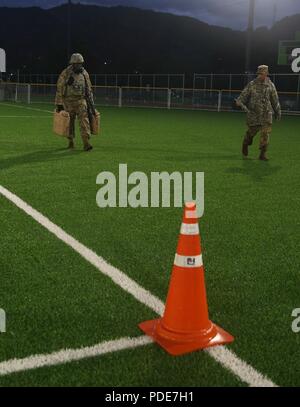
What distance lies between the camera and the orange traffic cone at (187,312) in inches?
130

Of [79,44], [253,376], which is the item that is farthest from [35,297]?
[79,44]

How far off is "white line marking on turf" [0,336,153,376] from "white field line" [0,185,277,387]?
0.03 m

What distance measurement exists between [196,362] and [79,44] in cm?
8451

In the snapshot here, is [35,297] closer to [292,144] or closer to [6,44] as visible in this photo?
[292,144]

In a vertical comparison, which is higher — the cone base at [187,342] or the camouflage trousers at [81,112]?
the camouflage trousers at [81,112]

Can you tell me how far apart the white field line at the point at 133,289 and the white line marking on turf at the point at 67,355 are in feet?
0.09

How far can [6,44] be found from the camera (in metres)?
199

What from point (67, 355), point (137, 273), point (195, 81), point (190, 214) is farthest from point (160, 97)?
point (67, 355)

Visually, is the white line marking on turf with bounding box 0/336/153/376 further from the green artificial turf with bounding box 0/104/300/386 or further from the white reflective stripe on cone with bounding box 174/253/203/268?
the white reflective stripe on cone with bounding box 174/253/203/268

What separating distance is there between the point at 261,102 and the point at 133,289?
7.78 metres

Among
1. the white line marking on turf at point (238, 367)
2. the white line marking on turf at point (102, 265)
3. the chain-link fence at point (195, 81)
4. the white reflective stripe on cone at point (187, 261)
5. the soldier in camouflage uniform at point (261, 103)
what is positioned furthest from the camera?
the chain-link fence at point (195, 81)

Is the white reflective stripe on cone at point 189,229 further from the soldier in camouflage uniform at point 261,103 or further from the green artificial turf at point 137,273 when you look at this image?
the soldier in camouflage uniform at point 261,103

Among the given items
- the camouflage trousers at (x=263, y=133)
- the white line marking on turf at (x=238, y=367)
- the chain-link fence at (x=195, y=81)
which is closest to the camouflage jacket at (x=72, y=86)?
the camouflage trousers at (x=263, y=133)

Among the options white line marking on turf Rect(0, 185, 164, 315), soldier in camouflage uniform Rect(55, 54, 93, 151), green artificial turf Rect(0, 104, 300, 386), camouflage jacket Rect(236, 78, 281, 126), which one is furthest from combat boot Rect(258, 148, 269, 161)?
white line marking on turf Rect(0, 185, 164, 315)
